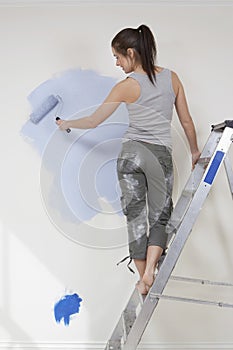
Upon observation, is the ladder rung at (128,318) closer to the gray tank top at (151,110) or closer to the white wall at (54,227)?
the white wall at (54,227)

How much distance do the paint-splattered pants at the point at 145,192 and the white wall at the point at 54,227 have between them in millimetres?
613

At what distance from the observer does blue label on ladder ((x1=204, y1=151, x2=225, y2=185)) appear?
2.20 meters

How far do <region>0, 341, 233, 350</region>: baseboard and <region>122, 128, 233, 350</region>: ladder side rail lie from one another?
94 centimetres

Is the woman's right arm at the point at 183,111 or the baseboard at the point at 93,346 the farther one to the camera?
the baseboard at the point at 93,346

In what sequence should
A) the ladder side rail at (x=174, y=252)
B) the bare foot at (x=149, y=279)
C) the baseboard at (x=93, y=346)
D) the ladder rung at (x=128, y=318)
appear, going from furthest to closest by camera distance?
the baseboard at (x=93, y=346) < the ladder rung at (x=128, y=318) < the bare foot at (x=149, y=279) < the ladder side rail at (x=174, y=252)

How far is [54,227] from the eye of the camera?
3092mm

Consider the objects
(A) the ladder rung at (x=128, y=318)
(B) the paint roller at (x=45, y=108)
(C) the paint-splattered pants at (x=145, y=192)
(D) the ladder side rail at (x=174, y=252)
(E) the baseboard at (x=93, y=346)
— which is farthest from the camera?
(E) the baseboard at (x=93, y=346)

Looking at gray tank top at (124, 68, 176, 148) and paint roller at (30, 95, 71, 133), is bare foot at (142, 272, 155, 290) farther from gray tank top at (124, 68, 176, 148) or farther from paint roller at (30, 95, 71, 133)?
paint roller at (30, 95, 71, 133)

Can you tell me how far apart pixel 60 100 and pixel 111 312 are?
119 centimetres

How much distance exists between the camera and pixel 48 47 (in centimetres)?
312

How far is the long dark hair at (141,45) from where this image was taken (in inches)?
97.5

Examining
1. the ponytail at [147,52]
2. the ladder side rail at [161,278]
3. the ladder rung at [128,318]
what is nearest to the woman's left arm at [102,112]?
the ponytail at [147,52]

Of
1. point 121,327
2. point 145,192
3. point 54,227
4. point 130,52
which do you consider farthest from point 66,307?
point 130,52

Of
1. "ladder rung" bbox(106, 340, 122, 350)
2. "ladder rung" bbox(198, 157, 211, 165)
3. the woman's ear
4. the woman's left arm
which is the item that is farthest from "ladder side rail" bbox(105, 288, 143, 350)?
the woman's ear
